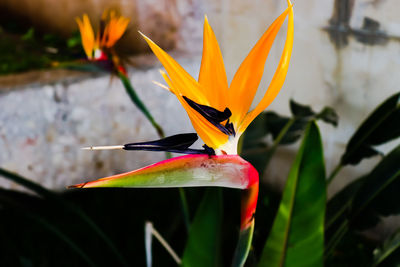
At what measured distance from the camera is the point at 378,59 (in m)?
1.09

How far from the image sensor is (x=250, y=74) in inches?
13.3

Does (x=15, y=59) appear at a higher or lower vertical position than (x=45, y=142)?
higher

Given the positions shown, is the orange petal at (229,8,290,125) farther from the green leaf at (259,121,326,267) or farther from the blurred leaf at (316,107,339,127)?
the blurred leaf at (316,107,339,127)

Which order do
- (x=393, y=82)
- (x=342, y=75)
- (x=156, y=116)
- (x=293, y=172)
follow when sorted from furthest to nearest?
(x=156, y=116), (x=342, y=75), (x=393, y=82), (x=293, y=172)

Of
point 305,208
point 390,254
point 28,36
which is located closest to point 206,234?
point 305,208

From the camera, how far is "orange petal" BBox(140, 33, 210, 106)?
33 centimetres

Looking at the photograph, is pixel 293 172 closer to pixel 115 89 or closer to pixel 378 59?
pixel 378 59

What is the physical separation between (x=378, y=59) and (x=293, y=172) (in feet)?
2.18

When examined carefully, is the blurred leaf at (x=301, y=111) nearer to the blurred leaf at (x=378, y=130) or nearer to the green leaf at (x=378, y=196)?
the blurred leaf at (x=378, y=130)

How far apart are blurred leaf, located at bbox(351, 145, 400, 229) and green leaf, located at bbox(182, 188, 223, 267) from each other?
0.93 ft

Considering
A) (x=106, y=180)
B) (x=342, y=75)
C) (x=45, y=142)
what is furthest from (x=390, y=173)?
(x=45, y=142)

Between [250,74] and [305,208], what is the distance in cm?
30

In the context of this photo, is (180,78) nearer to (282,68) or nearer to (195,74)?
(282,68)

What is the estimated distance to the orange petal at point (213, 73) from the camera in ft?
1.18
